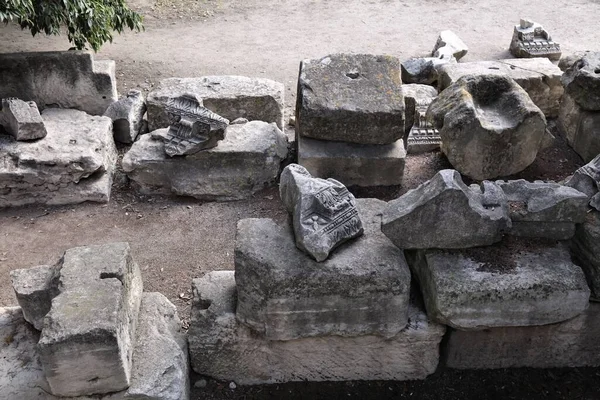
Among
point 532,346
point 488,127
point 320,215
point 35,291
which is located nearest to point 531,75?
point 488,127

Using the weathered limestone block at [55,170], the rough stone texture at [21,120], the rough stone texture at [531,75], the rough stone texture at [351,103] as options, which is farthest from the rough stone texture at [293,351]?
the rough stone texture at [531,75]

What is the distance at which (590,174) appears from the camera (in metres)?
4.39

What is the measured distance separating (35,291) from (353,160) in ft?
9.86

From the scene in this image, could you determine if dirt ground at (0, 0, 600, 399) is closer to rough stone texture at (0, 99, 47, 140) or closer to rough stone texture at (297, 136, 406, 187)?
rough stone texture at (297, 136, 406, 187)

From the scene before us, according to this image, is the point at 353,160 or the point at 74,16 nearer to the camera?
the point at 353,160

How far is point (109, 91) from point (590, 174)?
4.84 metres

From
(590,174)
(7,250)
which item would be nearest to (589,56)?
(590,174)

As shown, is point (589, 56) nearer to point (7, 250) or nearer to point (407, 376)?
point (407, 376)

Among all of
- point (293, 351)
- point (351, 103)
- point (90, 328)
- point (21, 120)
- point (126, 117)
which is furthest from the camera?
point (126, 117)

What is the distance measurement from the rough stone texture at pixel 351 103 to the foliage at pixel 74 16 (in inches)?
90.2

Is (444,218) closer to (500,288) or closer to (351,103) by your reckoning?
(500,288)

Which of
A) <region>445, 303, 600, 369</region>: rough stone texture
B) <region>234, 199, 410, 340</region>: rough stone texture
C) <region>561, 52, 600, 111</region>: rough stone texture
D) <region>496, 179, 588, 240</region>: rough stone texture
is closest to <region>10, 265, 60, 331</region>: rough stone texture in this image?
<region>234, 199, 410, 340</region>: rough stone texture

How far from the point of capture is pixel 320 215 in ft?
13.4

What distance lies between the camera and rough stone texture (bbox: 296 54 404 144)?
19.2ft
